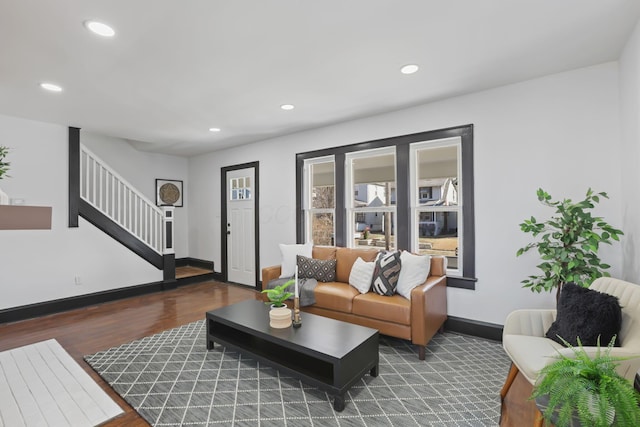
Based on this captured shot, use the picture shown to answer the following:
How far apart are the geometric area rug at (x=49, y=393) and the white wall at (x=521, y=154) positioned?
3301mm

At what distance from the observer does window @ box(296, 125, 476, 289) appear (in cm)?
349

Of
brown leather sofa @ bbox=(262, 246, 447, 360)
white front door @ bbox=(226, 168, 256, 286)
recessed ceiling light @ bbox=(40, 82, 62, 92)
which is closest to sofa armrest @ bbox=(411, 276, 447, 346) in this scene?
brown leather sofa @ bbox=(262, 246, 447, 360)

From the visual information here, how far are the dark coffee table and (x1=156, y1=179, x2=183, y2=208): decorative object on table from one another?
437cm

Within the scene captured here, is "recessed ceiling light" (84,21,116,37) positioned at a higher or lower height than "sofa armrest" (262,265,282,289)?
higher

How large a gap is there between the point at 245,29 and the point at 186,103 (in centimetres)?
176

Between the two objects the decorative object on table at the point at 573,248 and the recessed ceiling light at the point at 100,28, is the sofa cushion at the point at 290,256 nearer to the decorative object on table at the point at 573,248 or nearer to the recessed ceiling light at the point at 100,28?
the decorative object on table at the point at 573,248

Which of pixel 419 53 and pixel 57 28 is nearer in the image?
pixel 57 28

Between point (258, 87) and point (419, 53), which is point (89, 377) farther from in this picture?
point (419, 53)

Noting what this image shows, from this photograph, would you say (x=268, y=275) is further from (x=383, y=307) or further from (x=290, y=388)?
(x=290, y=388)

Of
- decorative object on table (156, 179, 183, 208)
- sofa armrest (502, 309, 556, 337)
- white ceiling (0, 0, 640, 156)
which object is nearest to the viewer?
white ceiling (0, 0, 640, 156)

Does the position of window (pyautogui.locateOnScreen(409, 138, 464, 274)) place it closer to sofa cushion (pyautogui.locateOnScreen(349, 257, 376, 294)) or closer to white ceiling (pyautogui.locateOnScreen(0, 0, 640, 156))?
white ceiling (pyautogui.locateOnScreen(0, 0, 640, 156))

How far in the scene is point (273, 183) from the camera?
5.25 m

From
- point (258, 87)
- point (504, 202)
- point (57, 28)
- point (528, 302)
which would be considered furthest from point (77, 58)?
point (528, 302)

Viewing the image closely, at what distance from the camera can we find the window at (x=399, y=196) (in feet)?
11.4
